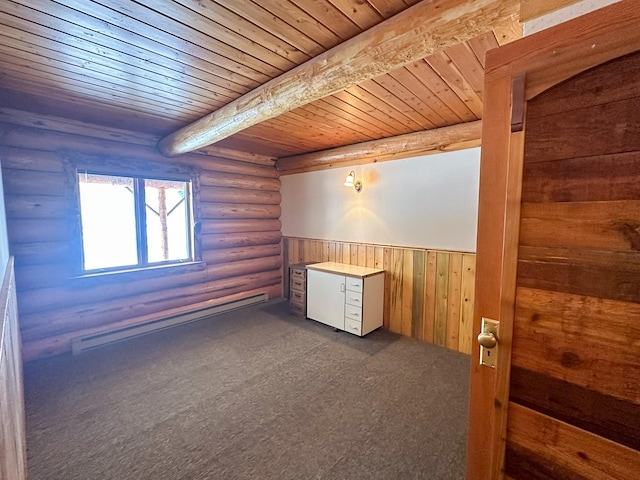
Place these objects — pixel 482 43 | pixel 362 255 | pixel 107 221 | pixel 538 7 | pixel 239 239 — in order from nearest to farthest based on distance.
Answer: pixel 538 7 → pixel 482 43 → pixel 107 221 → pixel 362 255 → pixel 239 239

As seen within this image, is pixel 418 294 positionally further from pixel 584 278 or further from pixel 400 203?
pixel 584 278

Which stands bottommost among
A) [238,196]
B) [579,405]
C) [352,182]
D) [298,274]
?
[298,274]

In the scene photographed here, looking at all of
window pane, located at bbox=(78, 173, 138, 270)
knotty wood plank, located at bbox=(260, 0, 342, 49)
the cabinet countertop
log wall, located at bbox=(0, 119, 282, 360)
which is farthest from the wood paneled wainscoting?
window pane, located at bbox=(78, 173, 138, 270)

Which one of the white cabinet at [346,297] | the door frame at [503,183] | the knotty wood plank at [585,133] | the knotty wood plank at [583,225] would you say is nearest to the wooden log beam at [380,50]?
the door frame at [503,183]

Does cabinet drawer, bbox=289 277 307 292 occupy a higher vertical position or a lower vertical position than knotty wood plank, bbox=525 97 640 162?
lower

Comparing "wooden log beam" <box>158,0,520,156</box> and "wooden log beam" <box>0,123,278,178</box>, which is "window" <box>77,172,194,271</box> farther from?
"wooden log beam" <box>158,0,520,156</box>

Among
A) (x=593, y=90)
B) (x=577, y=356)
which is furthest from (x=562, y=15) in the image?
(x=577, y=356)

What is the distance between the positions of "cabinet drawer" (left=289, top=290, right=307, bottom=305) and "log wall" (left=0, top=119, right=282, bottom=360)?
3.17 feet

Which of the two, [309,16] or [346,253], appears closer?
[309,16]

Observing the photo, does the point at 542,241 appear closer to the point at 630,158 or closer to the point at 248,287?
the point at 630,158

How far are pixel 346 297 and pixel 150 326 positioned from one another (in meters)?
2.45

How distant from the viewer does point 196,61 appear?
182 cm

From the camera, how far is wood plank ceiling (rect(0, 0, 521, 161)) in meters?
1.38

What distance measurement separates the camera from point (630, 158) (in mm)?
726
